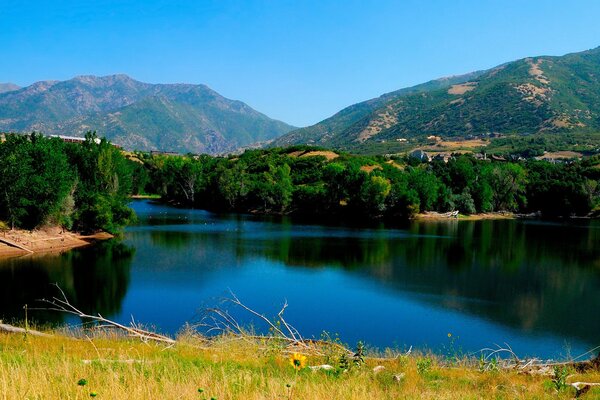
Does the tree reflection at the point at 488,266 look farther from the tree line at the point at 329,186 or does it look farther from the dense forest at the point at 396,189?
the tree line at the point at 329,186

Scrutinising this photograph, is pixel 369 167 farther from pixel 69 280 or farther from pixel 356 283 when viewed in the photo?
pixel 69 280

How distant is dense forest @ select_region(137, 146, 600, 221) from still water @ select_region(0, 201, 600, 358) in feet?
83.4

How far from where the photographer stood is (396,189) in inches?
3342

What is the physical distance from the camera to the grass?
6527mm

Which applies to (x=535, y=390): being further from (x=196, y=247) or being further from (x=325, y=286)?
(x=196, y=247)

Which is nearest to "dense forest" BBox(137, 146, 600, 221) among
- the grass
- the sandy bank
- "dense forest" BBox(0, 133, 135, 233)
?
the sandy bank

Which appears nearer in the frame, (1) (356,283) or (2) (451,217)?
(1) (356,283)

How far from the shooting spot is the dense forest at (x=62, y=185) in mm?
44688

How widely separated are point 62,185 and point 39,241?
18.4 ft

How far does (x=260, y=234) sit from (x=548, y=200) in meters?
61.9

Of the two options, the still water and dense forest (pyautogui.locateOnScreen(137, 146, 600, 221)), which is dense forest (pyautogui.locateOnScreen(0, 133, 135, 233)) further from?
dense forest (pyautogui.locateOnScreen(137, 146, 600, 221))

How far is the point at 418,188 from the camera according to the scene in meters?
86.1

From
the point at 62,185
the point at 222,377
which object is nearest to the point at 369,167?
the point at 62,185

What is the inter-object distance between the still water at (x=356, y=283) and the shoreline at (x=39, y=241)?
8.53 feet
